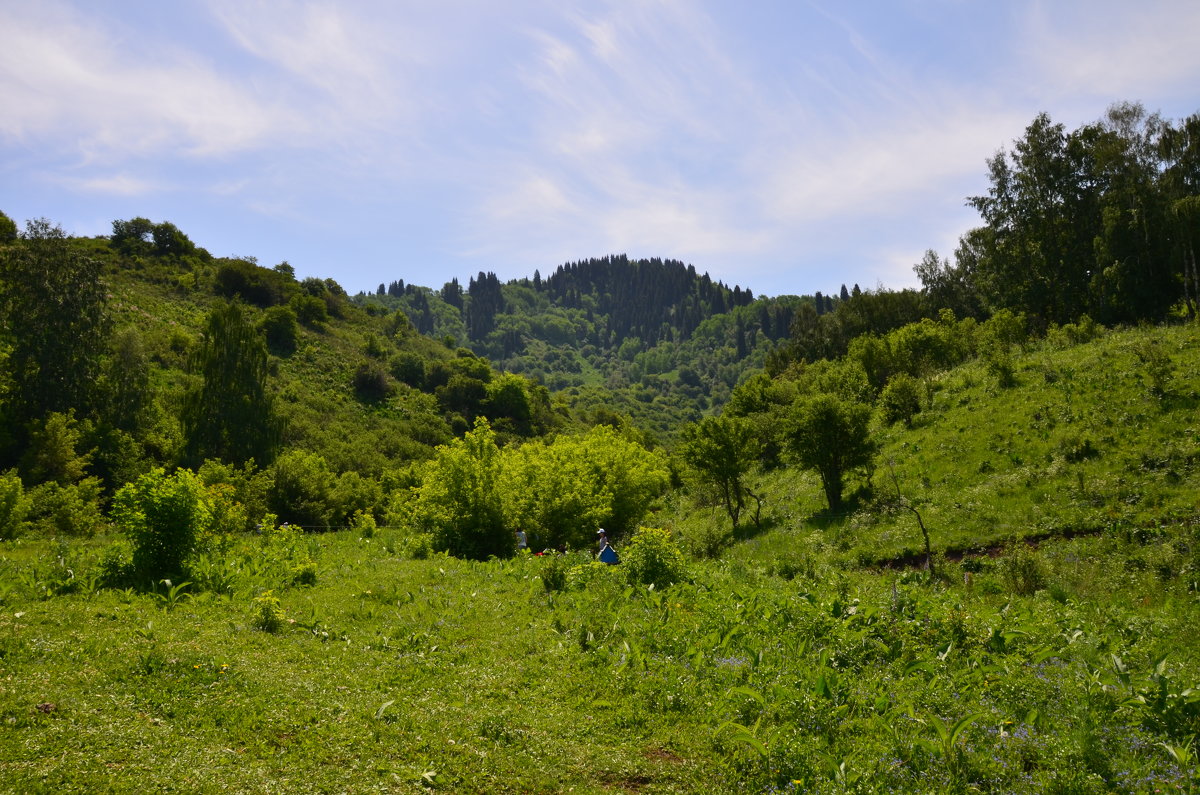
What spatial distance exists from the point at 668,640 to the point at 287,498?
40.6 m

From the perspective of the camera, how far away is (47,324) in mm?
39469

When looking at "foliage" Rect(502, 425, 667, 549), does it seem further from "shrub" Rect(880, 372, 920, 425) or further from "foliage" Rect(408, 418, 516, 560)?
"shrub" Rect(880, 372, 920, 425)

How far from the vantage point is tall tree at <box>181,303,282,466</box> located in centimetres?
4588

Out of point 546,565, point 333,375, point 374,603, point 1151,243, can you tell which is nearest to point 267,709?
point 374,603

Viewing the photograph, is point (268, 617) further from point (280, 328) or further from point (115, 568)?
point (280, 328)

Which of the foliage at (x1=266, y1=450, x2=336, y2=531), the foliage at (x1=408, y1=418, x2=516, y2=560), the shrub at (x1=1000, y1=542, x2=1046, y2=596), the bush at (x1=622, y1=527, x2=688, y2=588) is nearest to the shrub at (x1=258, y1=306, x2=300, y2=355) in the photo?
the foliage at (x1=266, y1=450, x2=336, y2=531)

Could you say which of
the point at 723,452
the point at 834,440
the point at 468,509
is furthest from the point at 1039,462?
the point at 468,509

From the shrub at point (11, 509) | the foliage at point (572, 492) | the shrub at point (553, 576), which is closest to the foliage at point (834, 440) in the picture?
the foliage at point (572, 492)

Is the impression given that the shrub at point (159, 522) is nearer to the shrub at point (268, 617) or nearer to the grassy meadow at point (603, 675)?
the grassy meadow at point (603, 675)

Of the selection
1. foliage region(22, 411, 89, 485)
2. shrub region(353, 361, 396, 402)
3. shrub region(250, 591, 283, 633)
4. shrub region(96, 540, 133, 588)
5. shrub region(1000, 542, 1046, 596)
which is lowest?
shrub region(1000, 542, 1046, 596)

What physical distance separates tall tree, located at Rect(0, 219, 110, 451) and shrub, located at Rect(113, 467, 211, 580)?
118 ft

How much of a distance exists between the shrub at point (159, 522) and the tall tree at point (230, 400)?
123ft

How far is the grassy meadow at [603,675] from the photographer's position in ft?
19.9

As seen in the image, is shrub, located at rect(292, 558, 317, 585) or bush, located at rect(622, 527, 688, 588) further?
shrub, located at rect(292, 558, 317, 585)
